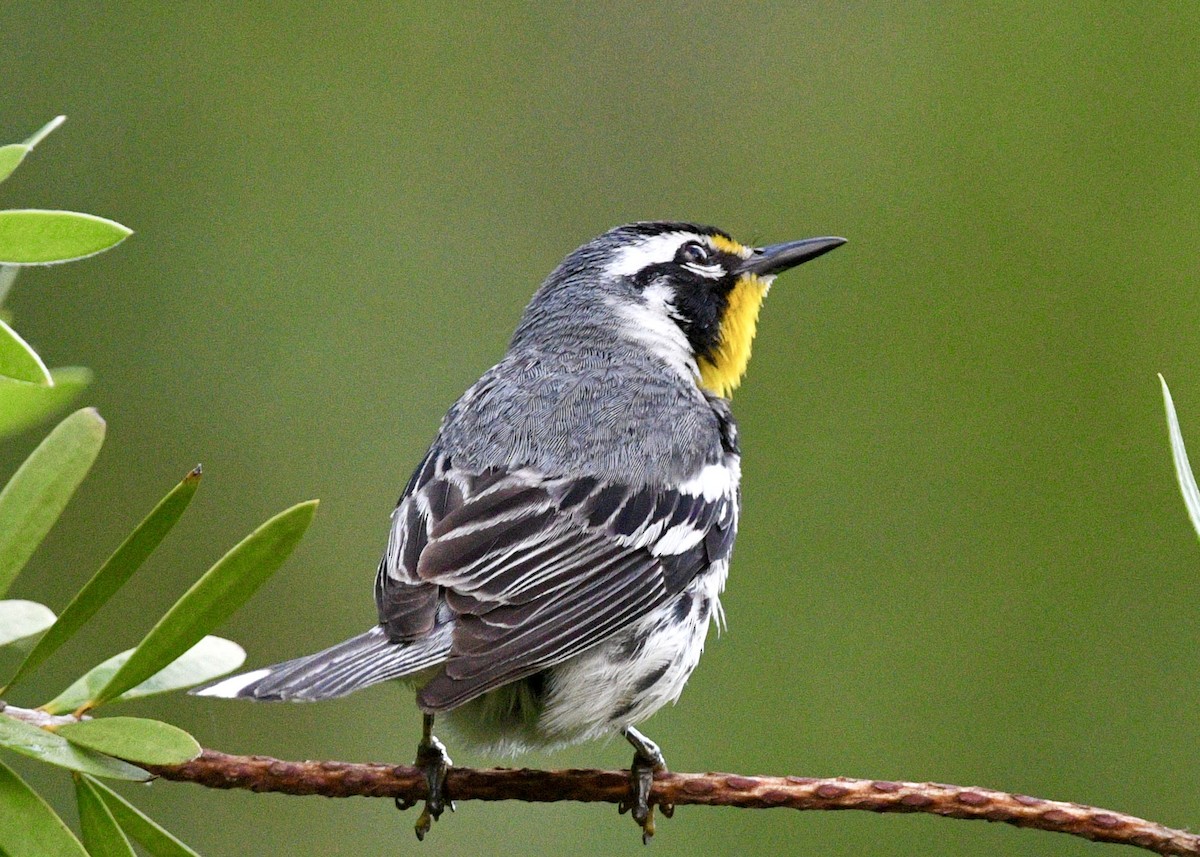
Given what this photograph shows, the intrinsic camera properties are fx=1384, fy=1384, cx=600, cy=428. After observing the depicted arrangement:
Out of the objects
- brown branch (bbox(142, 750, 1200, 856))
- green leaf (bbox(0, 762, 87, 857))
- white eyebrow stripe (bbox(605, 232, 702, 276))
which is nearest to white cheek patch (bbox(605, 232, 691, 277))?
white eyebrow stripe (bbox(605, 232, 702, 276))

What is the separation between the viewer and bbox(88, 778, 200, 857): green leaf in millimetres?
1706

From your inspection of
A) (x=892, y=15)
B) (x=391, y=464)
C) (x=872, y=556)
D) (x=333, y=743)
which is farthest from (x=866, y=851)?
(x=892, y=15)

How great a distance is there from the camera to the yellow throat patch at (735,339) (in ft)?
15.2

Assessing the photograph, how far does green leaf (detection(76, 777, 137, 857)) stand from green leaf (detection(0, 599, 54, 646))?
0.24 m

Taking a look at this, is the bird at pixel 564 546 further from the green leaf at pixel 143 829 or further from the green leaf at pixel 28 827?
the green leaf at pixel 28 827

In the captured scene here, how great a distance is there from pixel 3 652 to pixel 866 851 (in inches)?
138

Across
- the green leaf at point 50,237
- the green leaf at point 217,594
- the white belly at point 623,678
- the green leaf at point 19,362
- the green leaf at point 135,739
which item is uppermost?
the green leaf at point 50,237

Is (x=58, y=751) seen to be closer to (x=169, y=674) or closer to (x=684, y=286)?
(x=169, y=674)

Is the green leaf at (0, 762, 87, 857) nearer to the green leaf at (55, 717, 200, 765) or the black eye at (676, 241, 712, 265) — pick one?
the green leaf at (55, 717, 200, 765)

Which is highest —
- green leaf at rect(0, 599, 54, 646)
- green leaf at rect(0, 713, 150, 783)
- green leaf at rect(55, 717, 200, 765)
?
green leaf at rect(0, 599, 54, 646)

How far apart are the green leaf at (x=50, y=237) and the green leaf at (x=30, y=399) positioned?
0.49 metres

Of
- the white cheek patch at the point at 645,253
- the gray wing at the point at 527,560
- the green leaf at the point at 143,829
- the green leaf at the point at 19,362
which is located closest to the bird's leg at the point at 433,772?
the gray wing at the point at 527,560

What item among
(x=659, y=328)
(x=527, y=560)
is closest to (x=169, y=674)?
(x=527, y=560)

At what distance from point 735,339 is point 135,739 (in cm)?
335
